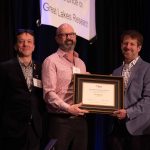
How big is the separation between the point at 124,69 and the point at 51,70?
65 cm

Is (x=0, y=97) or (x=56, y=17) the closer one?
(x=0, y=97)

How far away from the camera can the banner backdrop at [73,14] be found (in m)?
4.53

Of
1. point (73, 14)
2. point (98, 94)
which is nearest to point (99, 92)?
point (98, 94)

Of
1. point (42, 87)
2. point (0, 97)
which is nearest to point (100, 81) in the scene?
point (42, 87)

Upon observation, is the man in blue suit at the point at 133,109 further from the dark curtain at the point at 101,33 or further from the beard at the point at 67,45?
the dark curtain at the point at 101,33

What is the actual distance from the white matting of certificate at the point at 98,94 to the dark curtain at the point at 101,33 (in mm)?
925

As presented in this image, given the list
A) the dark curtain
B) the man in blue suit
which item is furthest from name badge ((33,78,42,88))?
the dark curtain

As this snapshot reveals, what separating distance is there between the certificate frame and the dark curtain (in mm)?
932

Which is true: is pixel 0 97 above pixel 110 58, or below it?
below

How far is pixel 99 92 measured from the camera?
4.00 m

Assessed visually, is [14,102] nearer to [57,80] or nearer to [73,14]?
[57,80]

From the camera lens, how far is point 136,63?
13.0 feet

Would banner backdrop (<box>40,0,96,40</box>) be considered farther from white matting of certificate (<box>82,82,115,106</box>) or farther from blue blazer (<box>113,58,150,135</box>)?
blue blazer (<box>113,58,150,135</box>)

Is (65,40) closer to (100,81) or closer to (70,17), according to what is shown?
(100,81)
